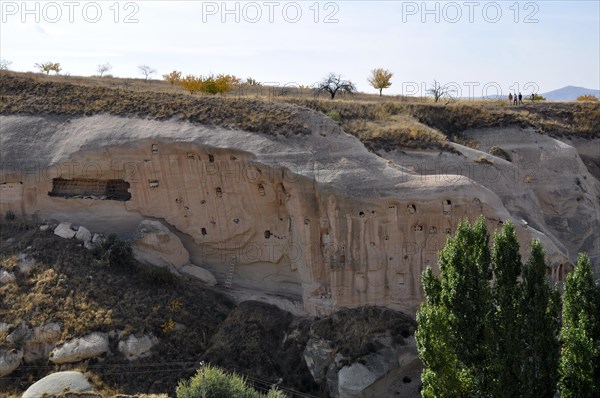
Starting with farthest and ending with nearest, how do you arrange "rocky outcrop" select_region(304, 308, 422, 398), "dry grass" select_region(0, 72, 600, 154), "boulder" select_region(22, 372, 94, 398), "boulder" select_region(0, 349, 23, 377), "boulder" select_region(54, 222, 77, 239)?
"dry grass" select_region(0, 72, 600, 154), "boulder" select_region(54, 222, 77, 239), "boulder" select_region(0, 349, 23, 377), "rocky outcrop" select_region(304, 308, 422, 398), "boulder" select_region(22, 372, 94, 398)

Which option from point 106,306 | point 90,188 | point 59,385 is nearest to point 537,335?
point 59,385

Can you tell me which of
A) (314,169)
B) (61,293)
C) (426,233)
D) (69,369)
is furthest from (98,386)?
(426,233)

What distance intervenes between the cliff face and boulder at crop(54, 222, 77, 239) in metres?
0.63

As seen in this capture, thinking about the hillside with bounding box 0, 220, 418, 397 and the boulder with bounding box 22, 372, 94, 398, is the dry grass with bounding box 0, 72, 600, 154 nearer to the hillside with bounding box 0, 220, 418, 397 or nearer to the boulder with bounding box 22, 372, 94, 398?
the hillside with bounding box 0, 220, 418, 397

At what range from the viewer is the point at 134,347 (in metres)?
22.2

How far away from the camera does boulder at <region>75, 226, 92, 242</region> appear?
1005 inches

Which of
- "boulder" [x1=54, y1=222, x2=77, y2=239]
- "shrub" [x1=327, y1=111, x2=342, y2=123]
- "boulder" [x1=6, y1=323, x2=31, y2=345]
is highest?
"shrub" [x1=327, y1=111, x2=342, y2=123]

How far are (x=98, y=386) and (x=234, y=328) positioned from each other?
4588 mm

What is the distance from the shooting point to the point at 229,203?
25281 millimetres

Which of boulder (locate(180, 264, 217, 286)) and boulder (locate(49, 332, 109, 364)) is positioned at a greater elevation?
boulder (locate(180, 264, 217, 286))

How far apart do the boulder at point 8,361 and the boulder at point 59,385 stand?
1327 millimetres

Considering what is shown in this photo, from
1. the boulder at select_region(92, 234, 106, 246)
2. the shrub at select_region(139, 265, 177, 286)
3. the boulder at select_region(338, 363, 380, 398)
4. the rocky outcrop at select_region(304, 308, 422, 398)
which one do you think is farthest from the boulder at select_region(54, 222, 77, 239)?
the boulder at select_region(338, 363, 380, 398)

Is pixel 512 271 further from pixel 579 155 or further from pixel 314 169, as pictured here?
pixel 579 155

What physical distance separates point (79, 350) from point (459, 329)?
11675mm
